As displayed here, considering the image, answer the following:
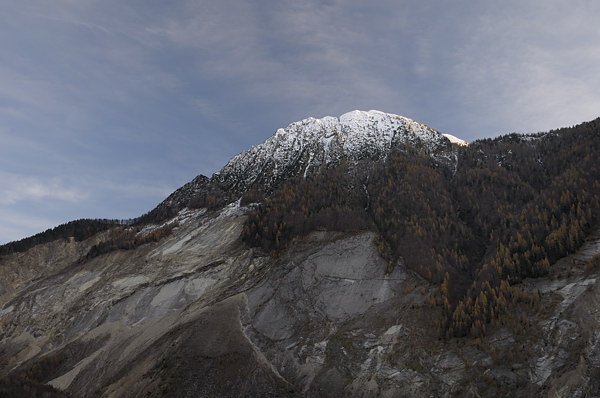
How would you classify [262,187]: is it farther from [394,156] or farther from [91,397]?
[91,397]

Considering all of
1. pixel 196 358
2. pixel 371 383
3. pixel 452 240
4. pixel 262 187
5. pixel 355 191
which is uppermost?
pixel 262 187

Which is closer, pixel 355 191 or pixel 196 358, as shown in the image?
pixel 196 358

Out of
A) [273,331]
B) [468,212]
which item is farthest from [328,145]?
[273,331]

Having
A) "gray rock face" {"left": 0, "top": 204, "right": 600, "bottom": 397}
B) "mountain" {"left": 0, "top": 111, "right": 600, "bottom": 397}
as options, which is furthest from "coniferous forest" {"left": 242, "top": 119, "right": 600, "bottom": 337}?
"gray rock face" {"left": 0, "top": 204, "right": 600, "bottom": 397}

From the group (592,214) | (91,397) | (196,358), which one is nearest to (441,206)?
(592,214)

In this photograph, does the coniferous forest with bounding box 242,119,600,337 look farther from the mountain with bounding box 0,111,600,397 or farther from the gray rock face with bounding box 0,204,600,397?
the gray rock face with bounding box 0,204,600,397

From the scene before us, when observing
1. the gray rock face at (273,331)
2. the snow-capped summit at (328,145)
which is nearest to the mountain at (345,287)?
the gray rock face at (273,331)

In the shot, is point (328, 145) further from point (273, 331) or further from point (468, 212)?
point (273, 331)
